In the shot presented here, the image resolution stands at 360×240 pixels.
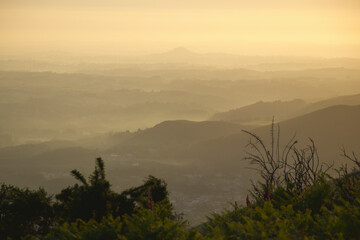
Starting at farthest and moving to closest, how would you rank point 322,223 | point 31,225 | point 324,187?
point 31,225 < point 324,187 < point 322,223

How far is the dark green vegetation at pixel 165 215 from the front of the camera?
11.6 meters

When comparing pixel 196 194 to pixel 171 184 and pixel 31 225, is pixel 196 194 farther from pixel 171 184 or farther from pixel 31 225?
pixel 31 225

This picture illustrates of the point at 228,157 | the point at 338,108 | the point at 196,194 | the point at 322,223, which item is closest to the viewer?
the point at 322,223

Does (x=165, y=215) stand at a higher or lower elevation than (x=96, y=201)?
lower

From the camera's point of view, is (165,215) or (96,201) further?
(96,201)

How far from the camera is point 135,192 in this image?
17.2m

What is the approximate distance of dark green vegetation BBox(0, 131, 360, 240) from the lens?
1160 centimetres

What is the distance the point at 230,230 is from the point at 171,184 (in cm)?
14019

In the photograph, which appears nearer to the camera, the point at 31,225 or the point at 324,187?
the point at 324,187

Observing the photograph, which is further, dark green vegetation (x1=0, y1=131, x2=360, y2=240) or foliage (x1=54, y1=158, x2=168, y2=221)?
foliage (x1=54, y1=158, x2=168, y2=221)

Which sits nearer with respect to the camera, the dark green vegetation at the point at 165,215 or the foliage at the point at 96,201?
the dark green vegetation at the point at 165,215

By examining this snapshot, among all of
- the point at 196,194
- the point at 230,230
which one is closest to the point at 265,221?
the point at 230,230

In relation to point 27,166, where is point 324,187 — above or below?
above

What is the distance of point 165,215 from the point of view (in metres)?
15.5
